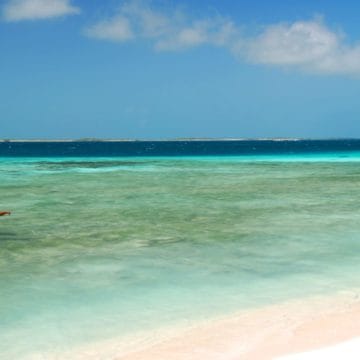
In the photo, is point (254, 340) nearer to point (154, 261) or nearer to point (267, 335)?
point (267, 335)

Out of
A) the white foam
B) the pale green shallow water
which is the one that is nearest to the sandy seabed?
the white foam

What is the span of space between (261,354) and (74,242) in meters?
6.38

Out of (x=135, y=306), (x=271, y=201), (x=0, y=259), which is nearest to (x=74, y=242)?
(x=0, y=259)

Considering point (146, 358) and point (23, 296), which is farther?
point (23, 296)

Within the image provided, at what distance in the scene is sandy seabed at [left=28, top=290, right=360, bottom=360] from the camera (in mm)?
4867

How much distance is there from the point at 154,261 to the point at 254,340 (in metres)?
3.75

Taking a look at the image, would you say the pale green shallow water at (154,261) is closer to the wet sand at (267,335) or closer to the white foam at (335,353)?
the wet sand at (267,335)

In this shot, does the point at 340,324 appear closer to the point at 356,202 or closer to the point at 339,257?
the point at 339,257

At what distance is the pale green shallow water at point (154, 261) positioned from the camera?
6148 mm

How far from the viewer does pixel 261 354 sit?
16.0 feet

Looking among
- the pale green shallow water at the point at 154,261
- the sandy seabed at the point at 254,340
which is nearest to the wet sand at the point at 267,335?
the sandy seabed at the point at 254,340

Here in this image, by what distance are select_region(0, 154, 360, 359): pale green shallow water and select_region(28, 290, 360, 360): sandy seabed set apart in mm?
298

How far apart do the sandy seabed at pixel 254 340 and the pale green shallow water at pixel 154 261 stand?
0.98 feet

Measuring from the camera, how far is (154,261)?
8844 mm
